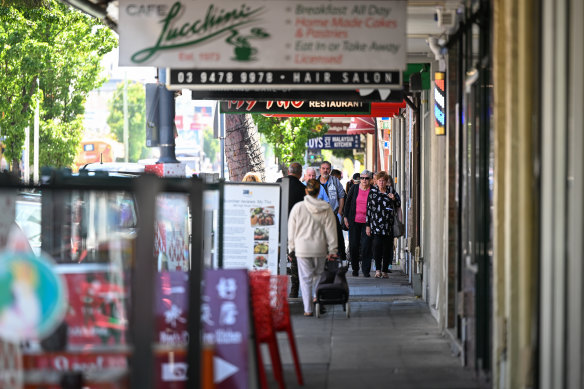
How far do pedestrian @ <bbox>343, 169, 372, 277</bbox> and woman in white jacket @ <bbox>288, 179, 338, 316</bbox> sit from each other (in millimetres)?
4499

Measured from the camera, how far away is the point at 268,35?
7.90 metres

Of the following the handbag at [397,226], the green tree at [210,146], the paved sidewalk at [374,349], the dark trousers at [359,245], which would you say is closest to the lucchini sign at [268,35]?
the paved sidewalk at [374,349]

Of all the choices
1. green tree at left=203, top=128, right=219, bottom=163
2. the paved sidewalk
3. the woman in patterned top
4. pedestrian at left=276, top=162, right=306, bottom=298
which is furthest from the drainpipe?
green tree at left=203, top=128, right=219, bottom=163

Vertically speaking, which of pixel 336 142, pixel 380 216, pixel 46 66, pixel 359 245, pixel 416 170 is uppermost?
pixel 46 66

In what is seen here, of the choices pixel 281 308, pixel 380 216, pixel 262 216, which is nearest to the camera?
pixel 281 308

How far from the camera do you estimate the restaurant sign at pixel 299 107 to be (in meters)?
14.8

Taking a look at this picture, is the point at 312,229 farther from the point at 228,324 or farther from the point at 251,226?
the point at 228,324

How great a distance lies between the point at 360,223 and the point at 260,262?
5414 millimetres

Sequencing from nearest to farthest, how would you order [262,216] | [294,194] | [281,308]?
[281,308] → [262,216] → [294,194]

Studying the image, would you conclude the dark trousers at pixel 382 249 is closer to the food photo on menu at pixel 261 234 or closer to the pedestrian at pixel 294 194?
the pedestrian at pixel 294 194

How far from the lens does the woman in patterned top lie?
15891 mm

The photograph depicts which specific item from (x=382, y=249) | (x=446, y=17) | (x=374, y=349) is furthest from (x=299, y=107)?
(x=374, y=349)

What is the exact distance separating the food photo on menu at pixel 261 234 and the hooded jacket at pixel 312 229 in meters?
0.42

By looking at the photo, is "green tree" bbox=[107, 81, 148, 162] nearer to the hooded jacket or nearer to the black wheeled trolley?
the hooded jacket
